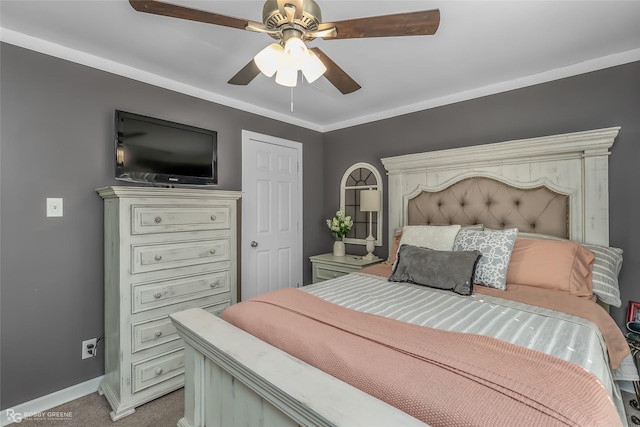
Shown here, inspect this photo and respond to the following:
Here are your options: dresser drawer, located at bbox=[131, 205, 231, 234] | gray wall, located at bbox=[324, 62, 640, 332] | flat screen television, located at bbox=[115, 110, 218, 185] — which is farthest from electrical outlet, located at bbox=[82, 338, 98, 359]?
gray wall, located at bbox=[324, 62, 640, 332]

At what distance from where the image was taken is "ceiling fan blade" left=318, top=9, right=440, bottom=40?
1170 millimetres

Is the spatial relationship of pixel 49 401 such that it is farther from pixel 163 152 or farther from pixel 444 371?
pixel 444 371

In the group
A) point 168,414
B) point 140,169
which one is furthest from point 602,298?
point 140,169

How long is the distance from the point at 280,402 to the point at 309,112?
9.93ft

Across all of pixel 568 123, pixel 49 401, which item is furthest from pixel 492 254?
pixel 49 401

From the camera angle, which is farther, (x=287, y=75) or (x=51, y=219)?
(x=51, y=219)

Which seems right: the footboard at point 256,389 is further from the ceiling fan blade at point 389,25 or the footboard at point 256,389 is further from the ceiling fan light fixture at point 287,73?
the ceiling fan blade at point 389,25

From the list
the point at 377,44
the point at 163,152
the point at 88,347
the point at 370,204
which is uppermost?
the point at 377,44

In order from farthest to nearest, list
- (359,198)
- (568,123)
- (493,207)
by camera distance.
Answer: (359,198) → (493,207) → (568,123)

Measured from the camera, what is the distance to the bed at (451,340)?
76 centimetres

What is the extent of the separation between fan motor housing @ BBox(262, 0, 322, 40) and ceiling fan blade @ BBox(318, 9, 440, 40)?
0.16ft

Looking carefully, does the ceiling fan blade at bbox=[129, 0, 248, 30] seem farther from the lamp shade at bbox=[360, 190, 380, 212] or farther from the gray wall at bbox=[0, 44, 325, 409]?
the lamp shade at bbox=[360, 190, 380, 212]

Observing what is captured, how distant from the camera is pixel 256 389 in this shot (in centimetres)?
89

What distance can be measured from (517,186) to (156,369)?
9.99 ft
